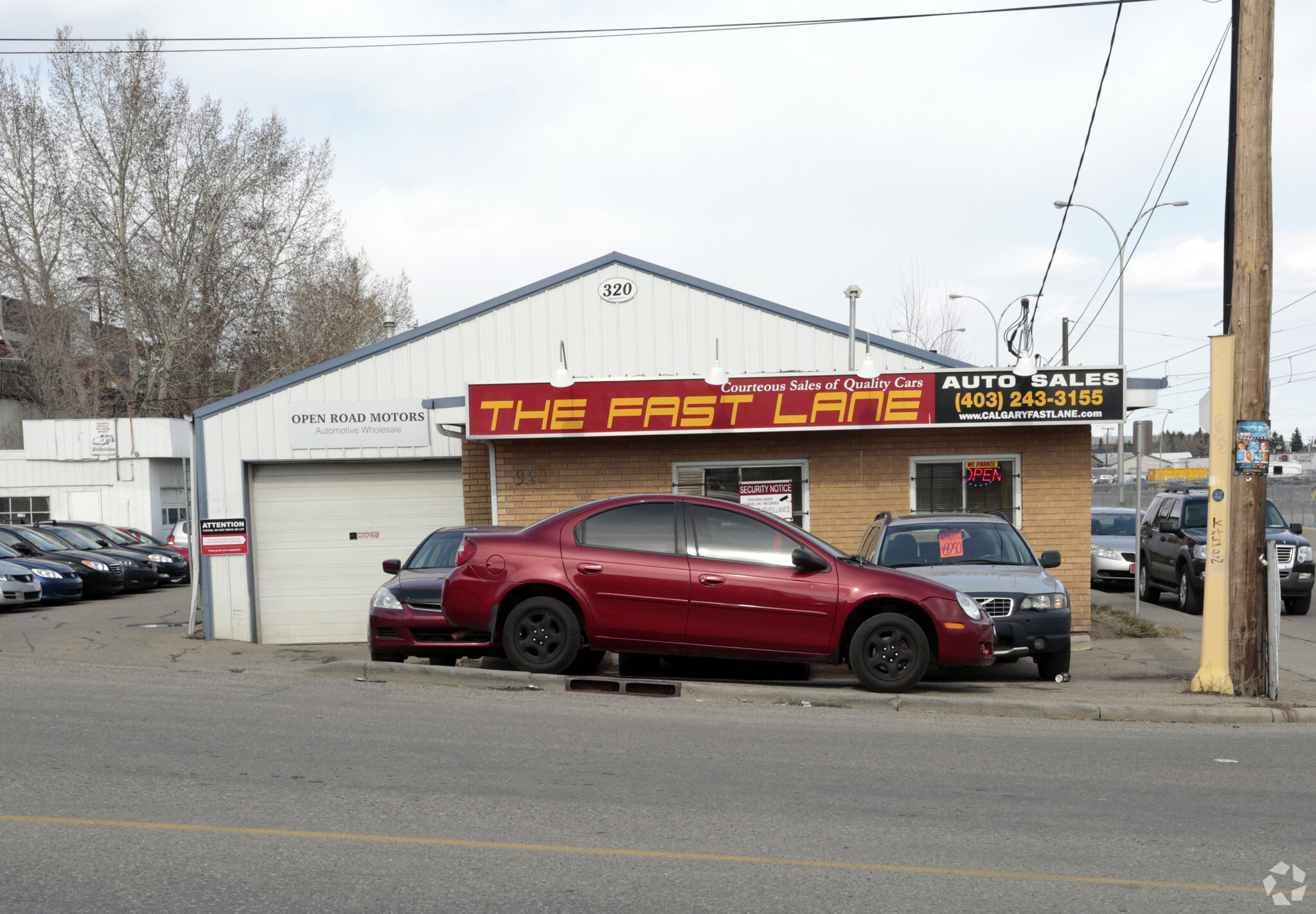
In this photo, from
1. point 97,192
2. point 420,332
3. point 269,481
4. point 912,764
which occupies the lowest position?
point 912,764

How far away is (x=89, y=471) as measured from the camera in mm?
35906

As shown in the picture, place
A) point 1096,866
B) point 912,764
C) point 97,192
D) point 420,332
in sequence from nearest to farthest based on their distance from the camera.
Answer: point 1096,866
point 912,764
point 420,332
point 97,192

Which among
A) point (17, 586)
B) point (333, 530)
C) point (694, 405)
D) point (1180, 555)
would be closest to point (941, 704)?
point (694, 405)

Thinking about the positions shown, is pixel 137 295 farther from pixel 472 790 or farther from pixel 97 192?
pixel 472 790

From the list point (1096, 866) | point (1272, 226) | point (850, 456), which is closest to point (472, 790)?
point (1096, 866)

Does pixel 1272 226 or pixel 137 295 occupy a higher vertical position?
pixel 137 295

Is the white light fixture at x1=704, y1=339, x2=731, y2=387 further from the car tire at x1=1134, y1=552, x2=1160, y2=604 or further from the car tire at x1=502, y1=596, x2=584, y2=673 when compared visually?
the car tire at x1=1134, y1=552, x2=1160, y2=604

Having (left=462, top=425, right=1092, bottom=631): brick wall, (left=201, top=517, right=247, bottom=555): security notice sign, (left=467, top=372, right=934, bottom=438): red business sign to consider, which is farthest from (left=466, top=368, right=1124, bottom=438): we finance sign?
(left=201, top=517, right=247, bottom=555): security notice sign

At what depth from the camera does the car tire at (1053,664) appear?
425 inches

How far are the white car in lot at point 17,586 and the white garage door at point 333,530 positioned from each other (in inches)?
261

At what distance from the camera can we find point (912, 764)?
7125 millimetres

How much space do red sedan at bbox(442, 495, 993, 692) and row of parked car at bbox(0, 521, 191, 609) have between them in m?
13.8

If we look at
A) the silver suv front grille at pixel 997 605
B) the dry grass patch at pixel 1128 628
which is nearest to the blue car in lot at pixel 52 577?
the silver suv front grille at pixel 997 605

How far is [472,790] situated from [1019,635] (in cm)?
610
